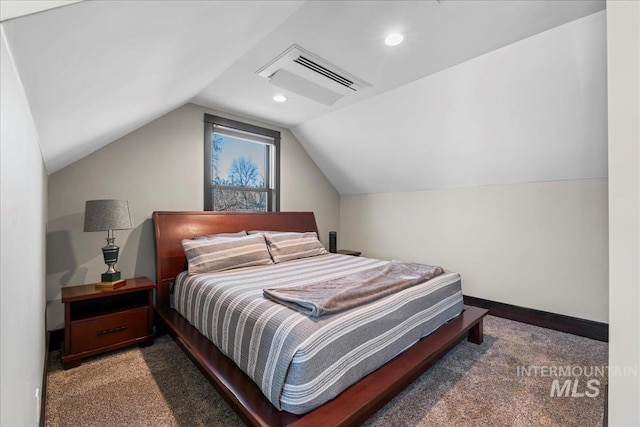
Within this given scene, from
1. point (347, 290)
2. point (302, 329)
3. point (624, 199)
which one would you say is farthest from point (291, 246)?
point (624, 199)

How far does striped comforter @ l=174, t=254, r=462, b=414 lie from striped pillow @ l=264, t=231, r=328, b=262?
699 mm

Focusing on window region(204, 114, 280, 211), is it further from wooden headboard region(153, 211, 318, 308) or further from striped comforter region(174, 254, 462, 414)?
striped comforter region(174, 254, 462, 414)

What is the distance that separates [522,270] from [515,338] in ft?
2.68

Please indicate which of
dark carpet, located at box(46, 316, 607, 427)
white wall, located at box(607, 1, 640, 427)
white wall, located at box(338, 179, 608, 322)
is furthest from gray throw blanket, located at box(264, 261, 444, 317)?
white wall, located at box(338, 179, 608, 322)

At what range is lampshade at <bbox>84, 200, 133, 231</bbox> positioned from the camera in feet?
7.63

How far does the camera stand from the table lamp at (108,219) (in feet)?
7.64

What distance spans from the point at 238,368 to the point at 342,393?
0.64 metres

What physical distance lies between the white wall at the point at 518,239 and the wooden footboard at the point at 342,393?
1352 mm

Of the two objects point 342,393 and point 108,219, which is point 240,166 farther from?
point 342,393

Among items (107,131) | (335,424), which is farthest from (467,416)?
(107,131)

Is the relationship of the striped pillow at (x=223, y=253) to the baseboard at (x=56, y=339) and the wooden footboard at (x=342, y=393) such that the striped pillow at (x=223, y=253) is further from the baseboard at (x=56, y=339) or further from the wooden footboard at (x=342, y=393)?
the baseboard at (x=56, y=339)

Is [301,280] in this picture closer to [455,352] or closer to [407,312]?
[407,312]

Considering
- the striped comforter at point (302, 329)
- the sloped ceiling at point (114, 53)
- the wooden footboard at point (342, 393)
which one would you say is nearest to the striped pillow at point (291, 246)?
the striped comforter at point (302, 329)

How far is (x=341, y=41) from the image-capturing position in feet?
6.81
